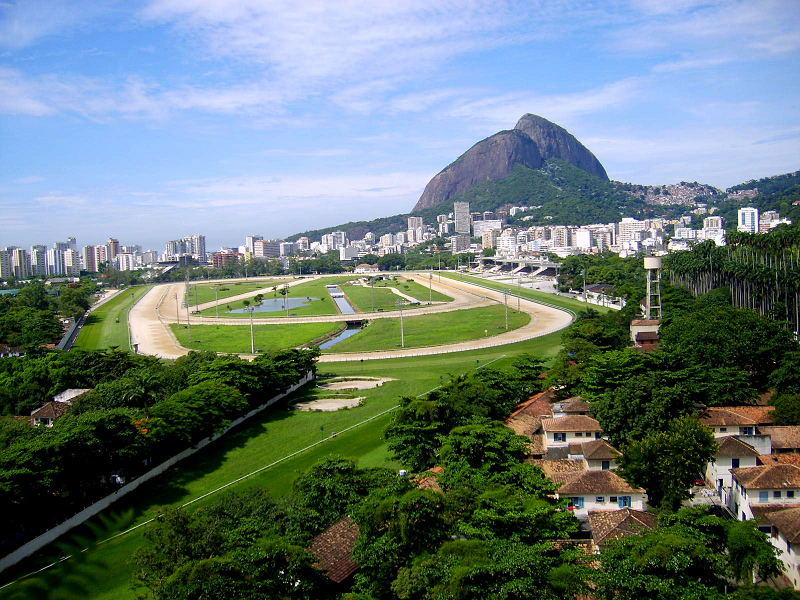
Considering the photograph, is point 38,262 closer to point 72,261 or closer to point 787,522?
point 72,261

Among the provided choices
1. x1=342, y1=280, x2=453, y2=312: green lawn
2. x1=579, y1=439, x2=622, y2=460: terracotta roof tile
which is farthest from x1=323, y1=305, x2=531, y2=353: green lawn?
x1=579, y1=439, x2=622, y2=460: terracotta roof tile

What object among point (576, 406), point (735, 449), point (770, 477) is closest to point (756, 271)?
point (576, 406)

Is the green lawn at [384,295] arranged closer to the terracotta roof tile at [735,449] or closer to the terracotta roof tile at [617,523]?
the terracotta roof tile at [735,449]

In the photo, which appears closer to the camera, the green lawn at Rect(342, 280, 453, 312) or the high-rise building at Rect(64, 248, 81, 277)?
the green lawn at Rect(342, 280, 453, 312)

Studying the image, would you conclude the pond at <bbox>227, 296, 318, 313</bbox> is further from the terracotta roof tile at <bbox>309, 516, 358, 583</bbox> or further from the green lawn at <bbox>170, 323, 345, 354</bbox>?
the terracotta roof tile at <bbox>309, 516, 358, 583</bbox>

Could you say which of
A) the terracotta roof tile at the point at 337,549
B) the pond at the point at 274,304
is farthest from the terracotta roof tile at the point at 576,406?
the pond at the point at 274,304
